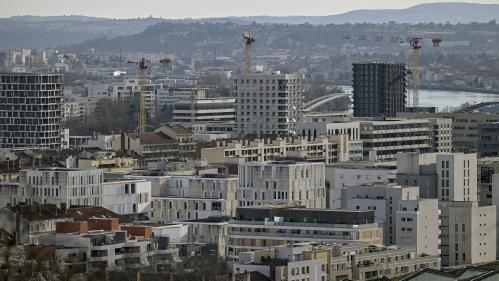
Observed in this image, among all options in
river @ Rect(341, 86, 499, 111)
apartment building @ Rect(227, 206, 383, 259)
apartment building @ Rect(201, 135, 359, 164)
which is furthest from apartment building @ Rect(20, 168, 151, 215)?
river @ Rect(341, 86, 499, 111)

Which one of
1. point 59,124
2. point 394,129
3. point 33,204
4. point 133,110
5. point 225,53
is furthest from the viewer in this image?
point 225,53

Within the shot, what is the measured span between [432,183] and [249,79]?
27652 millimetres

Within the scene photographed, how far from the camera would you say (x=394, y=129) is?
238ft

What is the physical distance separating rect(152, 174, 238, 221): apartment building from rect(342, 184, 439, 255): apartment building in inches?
118

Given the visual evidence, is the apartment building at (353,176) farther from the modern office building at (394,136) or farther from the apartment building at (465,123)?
the apartment building at (465,123)

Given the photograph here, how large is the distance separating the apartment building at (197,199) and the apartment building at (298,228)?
5221 millimetres

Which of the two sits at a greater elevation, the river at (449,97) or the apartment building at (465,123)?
the apartment building at (465,123)

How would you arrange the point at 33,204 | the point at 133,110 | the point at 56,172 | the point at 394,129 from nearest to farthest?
the point at 33,204 → the point at 56,172 → the point at 394,129 → the point at 133,110

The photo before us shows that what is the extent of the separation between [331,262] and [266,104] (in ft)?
127

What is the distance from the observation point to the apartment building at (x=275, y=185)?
51.8 metres

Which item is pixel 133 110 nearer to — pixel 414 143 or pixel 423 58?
pixel 414 143

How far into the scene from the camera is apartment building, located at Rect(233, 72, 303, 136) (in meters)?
79.6

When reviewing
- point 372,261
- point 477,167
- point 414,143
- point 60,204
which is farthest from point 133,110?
point 372,261

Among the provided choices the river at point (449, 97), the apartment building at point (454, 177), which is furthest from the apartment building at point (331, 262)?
the river at point (449, 97)
